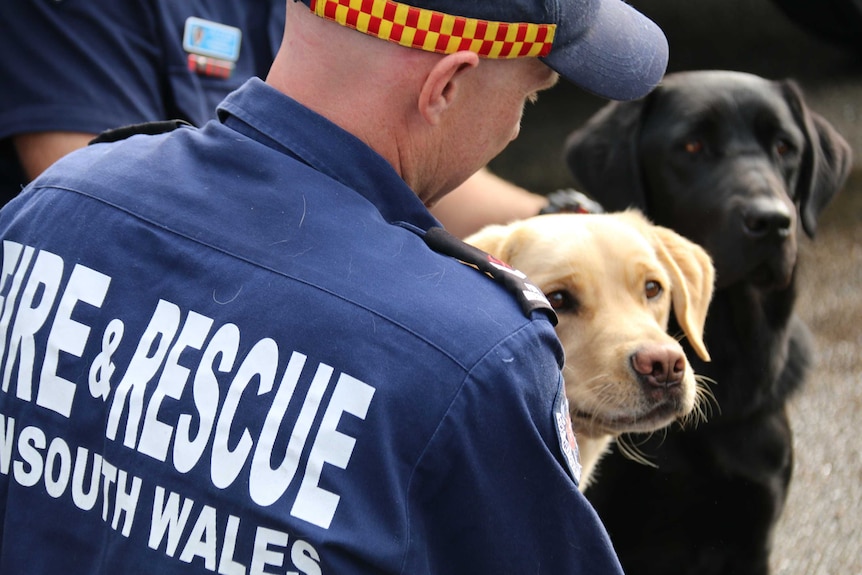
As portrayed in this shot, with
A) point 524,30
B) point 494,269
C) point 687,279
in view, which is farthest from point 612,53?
point 687,279

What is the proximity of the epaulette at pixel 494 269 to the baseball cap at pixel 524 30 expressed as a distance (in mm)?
280

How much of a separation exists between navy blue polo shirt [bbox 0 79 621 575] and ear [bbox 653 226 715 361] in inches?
51.6

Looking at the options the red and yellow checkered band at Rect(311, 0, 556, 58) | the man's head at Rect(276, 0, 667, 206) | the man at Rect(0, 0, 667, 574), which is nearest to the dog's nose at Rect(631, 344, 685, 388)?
the man's head at Rect(276, 0, 667, 206)

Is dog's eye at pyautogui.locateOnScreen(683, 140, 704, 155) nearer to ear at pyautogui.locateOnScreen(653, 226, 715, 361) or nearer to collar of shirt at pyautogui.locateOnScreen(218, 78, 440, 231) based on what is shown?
ear at pyautogui.locateOnScreen(653, 226, 715, 361)

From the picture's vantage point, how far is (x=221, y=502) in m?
1.34

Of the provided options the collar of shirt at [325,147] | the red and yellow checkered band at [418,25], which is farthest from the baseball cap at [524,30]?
the collar of shirt at [325,147]

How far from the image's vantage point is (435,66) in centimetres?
149

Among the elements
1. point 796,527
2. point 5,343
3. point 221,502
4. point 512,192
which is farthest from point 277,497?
point 796,527

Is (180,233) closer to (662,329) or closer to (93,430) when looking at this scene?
(93,430)

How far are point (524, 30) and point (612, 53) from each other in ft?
0.93

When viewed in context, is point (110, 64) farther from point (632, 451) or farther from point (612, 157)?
point (632, 451)

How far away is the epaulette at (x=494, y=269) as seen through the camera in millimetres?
1412

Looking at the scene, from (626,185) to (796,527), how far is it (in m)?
1.68

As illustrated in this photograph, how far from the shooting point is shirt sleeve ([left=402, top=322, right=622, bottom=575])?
1.32m
